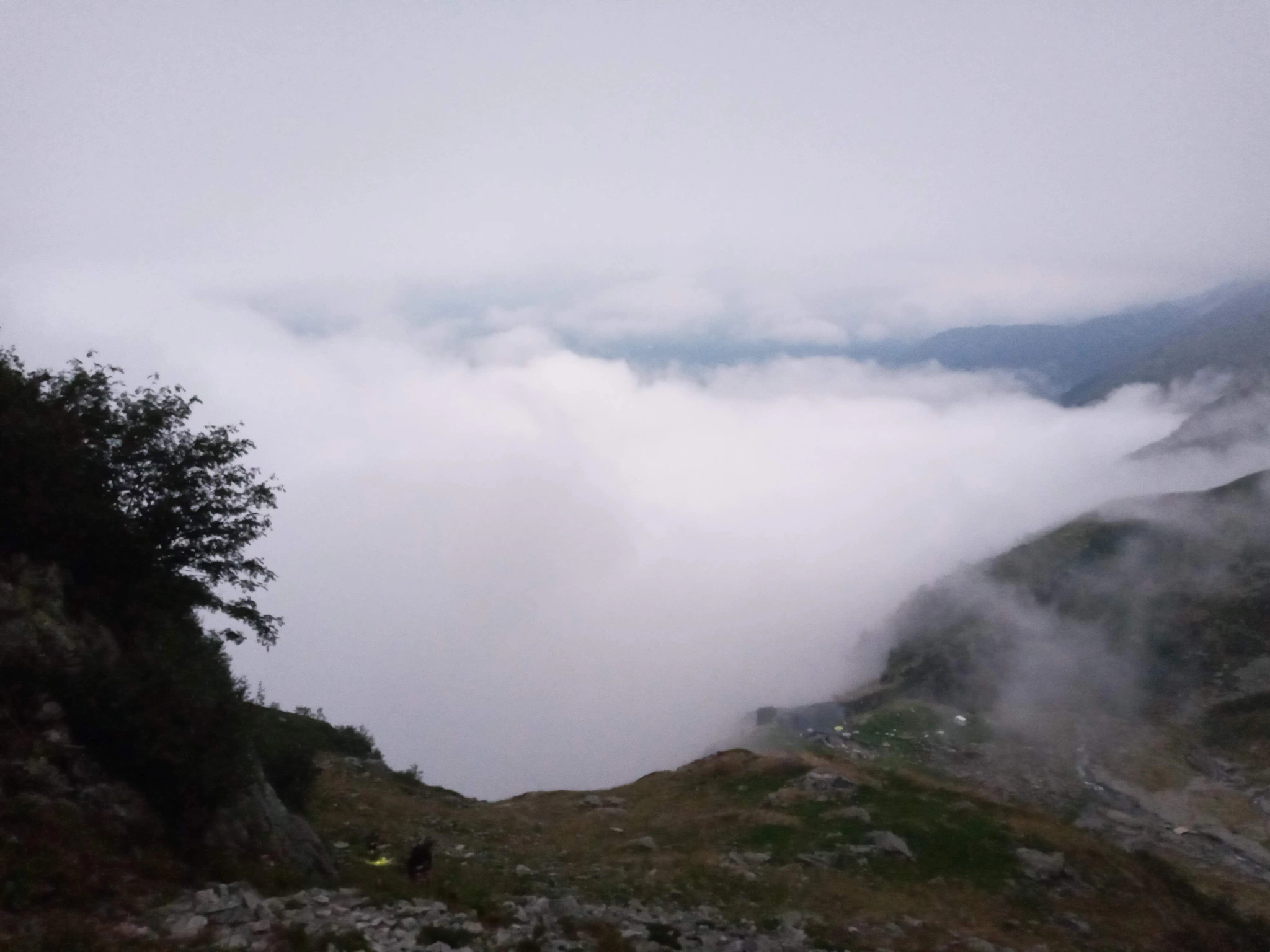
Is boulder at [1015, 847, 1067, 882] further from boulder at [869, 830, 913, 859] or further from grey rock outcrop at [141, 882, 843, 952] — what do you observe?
grey rock outcrop at [141, 882, 843, 952]

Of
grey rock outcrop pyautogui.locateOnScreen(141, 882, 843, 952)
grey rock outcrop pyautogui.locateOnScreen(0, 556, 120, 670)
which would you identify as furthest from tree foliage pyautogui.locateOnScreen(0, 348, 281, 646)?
grey rock outcrop pyautogui.locateOnScreen(141, 882, 843, 952)

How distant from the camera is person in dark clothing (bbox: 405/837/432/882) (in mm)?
19422

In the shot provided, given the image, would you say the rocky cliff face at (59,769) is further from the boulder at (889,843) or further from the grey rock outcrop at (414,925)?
the boulder at (889,843)

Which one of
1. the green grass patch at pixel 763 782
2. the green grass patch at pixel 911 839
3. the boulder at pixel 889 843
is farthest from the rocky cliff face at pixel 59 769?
the green grass patch at pixel 763 782

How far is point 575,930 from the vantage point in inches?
709

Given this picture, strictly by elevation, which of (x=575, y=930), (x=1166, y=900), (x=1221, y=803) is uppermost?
(x=575, y=930)

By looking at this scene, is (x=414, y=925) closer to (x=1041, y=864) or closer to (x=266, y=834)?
(x=266, y=834)

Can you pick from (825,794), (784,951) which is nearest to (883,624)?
(825,794)

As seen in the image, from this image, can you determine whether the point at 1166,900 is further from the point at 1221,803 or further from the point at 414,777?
the point at 1221,803

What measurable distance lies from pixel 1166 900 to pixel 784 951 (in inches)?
858

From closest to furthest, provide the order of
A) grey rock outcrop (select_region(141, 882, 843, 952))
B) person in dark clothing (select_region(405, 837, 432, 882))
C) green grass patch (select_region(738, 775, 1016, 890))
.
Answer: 1. grey rock outcrop (select_region(141, 882, 843, 952))
2. person in dark clothing (select_region(405, 837, 432, 882))
3. green grass patch (select_region(738, 775, 1016, 890))

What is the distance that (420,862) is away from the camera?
19.7 metres

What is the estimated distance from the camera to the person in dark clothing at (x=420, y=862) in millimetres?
19422

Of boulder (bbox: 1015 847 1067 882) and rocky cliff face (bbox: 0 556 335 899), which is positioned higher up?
rocky cliff face (bbox: 0 556 335 899)
